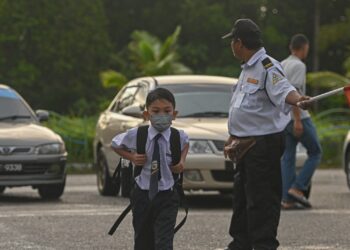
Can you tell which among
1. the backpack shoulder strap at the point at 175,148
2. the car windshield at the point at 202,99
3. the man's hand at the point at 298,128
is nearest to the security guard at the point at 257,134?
A: the backpack shoulder strap at the point at 175,148

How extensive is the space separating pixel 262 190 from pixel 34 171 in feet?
21.6

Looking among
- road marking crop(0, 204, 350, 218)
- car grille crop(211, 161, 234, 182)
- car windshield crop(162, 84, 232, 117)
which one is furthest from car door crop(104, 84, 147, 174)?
car grille crop(211, 161, 234, 182)

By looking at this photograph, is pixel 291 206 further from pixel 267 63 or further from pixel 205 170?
pixel 267 63

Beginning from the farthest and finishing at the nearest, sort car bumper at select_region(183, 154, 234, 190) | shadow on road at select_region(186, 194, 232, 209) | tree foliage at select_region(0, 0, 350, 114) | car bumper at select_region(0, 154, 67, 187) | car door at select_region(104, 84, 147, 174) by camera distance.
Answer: tree foliage at select_region(0, 0, 350, 114) < car door at select_region(104, 84, 147, 174) < car bumper at select_region(0, 154, 67, 187) < shadow on road at select_region(186, 194, 232, 209) < car bumper at select_region(183, 154, 234, 190)

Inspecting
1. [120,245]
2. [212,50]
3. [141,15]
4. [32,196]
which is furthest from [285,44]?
[120,245]

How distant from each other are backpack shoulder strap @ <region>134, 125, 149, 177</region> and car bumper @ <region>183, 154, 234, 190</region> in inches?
217

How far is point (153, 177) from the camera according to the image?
22.8 ft

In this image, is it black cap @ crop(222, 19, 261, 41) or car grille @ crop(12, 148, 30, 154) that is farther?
car grille @ crop(12, 148, 30, 154)

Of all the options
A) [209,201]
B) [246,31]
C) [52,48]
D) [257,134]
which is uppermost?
[246,31]

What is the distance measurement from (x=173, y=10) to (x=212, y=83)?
54.8 metres

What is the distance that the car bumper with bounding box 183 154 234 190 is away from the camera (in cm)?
1254

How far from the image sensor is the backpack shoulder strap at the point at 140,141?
275 inches

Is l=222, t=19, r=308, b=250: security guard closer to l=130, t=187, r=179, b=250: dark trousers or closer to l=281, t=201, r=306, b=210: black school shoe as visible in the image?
l=130, t=187, r=179, b=250: dark trousers

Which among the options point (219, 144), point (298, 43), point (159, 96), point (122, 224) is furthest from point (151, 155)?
point (298, 43)
